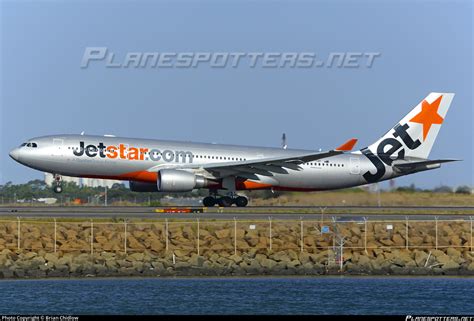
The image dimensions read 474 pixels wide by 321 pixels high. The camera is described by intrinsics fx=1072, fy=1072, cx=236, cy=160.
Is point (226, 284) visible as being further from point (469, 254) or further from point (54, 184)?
point (54, 184)

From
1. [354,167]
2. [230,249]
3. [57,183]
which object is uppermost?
[354,167]

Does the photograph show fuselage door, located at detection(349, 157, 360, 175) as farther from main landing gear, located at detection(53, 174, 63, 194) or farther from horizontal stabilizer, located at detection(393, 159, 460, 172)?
main landing gear, located at detection(53, 174, 63, 194)

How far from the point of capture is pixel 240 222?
2028 inches

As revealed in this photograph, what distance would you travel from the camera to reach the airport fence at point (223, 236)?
48.8 metres

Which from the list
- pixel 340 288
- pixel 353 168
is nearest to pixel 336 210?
pixel 353 168

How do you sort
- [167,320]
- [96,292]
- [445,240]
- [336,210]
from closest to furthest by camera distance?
1. [167,320]
2. [96,292]
3. [445,240]
4. [336,210]

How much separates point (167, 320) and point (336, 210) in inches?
1230

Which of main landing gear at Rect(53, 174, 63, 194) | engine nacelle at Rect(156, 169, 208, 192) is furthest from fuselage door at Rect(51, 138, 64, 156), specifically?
engine nacelle at Rect(156, 169, 208, 192)

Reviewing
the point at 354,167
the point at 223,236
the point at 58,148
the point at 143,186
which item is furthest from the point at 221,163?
the point at 223,236

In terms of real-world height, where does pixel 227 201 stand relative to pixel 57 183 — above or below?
below

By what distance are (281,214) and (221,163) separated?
272 inches

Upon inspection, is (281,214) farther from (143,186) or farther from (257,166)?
(143,186)

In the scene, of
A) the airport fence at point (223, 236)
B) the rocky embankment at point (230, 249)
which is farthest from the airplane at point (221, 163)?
the rocky embankment at point (230, 249)

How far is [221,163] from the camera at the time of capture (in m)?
63.6
